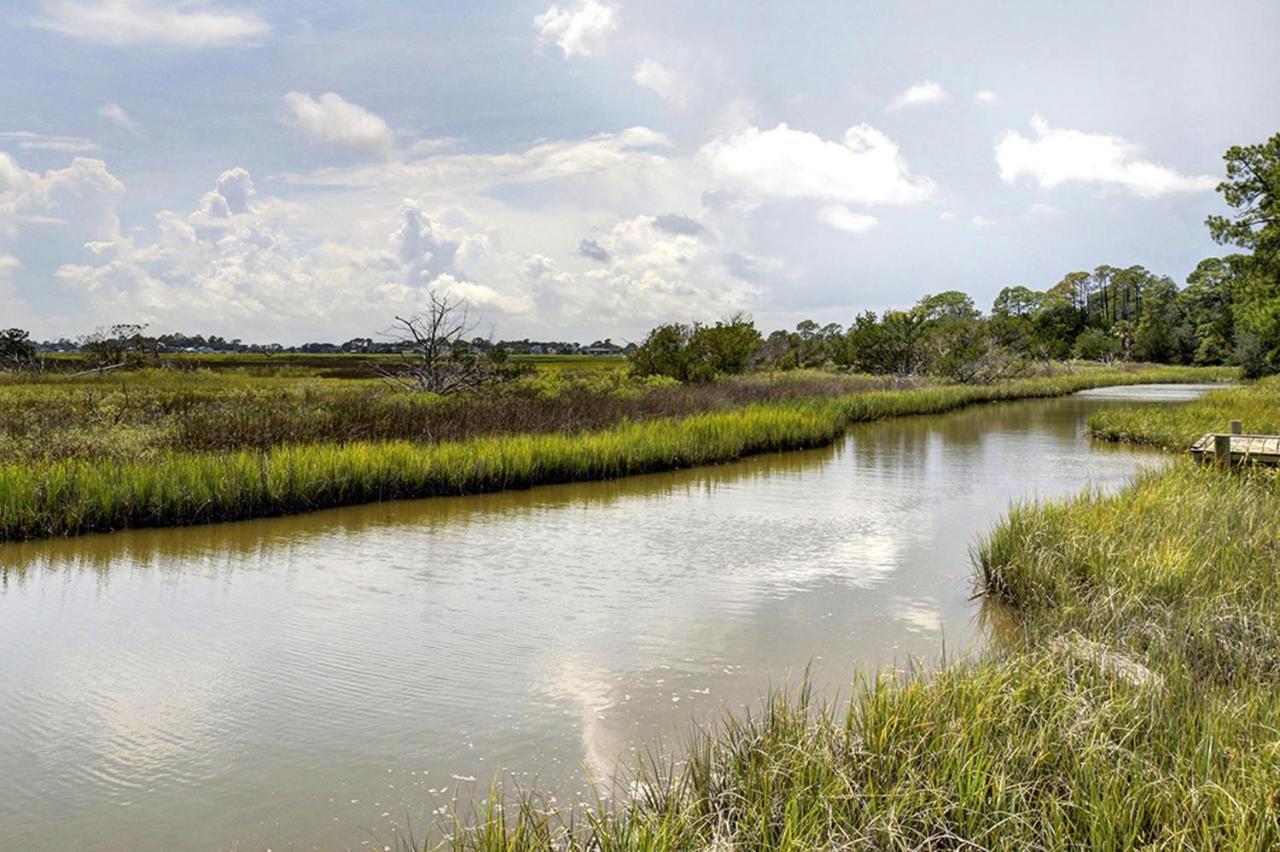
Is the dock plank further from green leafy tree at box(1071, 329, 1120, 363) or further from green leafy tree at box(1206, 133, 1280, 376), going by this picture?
green leafy tree at box(1071, 329, 1120, 363)

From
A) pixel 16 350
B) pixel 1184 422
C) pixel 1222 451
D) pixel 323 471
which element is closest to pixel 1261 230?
pixel 1184 422

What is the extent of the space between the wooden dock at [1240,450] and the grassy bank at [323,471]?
7965 mm

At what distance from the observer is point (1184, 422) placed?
20594mm

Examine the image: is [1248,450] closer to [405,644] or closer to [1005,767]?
[1005,767]

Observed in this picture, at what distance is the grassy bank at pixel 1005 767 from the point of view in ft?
10.5

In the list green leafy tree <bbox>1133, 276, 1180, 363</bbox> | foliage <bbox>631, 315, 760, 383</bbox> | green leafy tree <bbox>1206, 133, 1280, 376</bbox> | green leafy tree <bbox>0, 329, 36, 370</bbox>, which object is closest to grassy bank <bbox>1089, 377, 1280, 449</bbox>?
green leafy tree <bbox>1206, 133, 1280, 376</bbox>

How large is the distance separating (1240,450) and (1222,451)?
0.70 meters

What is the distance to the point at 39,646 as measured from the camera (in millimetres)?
6621

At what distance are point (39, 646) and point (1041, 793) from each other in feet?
21.8

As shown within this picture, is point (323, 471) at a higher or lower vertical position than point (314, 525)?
higher

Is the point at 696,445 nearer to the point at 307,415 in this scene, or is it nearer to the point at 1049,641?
the point at 307,415

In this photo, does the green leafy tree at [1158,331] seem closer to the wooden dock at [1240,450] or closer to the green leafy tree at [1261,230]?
the green leafy tree at [1261,230]

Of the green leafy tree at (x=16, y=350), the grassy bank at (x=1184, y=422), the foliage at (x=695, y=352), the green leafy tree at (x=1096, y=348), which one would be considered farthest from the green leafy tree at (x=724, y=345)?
the green leafy tree at (x=1096, y=348)

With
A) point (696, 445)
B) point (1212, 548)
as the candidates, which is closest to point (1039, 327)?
point (696, 445)
